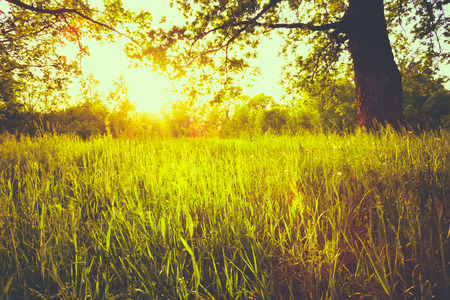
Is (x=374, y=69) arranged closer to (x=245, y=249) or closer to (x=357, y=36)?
(x=357, y=36)

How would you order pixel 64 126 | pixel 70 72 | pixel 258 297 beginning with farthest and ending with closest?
pixel 64 126
pixel 70 72
pixel 258 297

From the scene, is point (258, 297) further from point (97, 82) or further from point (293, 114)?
point (293, 114)

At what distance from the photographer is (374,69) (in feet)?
17.1

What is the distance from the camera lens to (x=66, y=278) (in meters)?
0.97

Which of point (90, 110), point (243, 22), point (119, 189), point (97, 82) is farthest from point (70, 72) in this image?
point (97, 82)

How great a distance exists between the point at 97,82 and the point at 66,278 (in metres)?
32.2

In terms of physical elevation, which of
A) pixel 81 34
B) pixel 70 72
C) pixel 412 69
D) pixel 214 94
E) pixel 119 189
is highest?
pixel 81 34

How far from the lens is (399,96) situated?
5117 mm

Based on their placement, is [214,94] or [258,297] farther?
[214,94]

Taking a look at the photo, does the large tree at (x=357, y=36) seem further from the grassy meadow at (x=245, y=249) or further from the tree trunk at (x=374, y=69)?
the grassy meadow at (x=245, y=249)

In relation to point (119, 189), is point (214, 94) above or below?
above

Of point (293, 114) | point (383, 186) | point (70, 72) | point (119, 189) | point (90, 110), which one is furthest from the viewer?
Answer: point (293, 114)

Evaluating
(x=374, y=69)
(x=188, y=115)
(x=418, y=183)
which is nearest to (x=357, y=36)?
(x=374, y=69)

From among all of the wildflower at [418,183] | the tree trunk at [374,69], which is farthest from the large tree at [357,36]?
the wildflower at [418,183]
